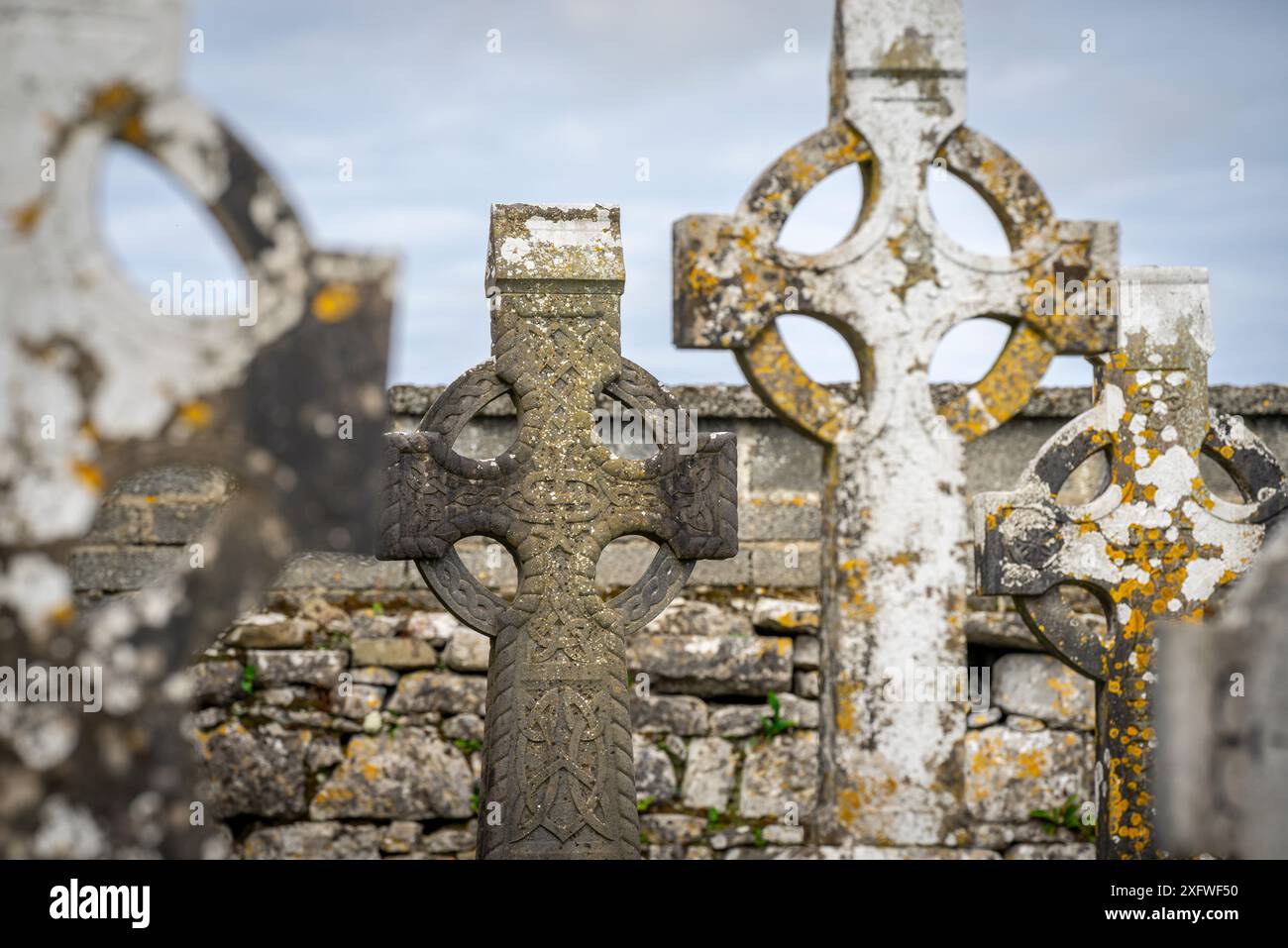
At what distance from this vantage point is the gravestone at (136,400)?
2771 millimetres

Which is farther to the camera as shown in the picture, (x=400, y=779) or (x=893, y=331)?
(x=400, y=779)

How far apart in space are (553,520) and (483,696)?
220cm

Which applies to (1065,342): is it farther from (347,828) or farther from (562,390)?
(347,828)

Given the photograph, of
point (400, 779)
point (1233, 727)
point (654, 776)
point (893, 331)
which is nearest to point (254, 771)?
point (400, 779)

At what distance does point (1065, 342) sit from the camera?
5578 millimetres

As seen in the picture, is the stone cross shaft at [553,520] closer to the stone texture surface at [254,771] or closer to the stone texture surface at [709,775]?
the stone texture surface at [709,775]

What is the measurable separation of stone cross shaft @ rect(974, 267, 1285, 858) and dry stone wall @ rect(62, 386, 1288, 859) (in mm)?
1280

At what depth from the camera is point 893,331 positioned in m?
5.45

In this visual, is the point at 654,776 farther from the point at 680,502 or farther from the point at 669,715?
the point at 680,502

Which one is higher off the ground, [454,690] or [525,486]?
[525,486]

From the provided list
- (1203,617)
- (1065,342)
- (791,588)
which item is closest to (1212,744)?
(1065,342)

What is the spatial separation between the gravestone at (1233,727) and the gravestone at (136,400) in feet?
5.36

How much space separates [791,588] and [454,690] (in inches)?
71.2
